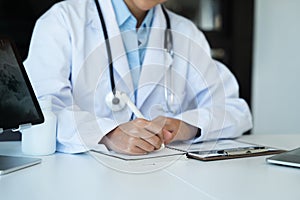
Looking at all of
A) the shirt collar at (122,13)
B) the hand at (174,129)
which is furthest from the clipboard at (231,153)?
the shirt collar at (122,13)

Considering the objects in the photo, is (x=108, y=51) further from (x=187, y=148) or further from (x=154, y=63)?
(x=187, y=148)

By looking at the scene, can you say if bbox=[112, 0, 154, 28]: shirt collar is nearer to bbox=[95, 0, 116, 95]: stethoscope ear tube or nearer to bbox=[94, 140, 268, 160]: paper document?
bbox=[95, 0, 116, 95]: stethoscope ear tube

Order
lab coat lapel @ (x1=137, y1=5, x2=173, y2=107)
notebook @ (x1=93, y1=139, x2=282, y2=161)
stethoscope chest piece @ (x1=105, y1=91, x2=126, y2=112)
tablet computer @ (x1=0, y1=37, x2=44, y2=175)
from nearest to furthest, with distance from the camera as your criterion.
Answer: tablet computer @ (x1=0, y1=37, x2=44, y2=175) → notebook @ (x1=93, y1=139, x2=282, y2=161) → stethoscope chest piece @ (x1=105, y1=91, x2=126, y2=112) → lab coat lapel @ (x1=137, y1=5, x2=173, y2=107)

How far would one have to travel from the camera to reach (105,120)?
3.46ft

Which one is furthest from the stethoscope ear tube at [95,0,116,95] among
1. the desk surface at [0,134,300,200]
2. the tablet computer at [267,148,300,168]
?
the tablet computer at [267,148,300,168]

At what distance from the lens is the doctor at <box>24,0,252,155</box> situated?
1034 mm

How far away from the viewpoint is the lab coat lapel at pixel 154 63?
129cm

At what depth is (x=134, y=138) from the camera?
996 mm

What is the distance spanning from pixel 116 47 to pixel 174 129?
308mm

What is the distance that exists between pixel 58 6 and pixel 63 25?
85 mm

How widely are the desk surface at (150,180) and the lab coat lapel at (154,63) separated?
369 millimetres

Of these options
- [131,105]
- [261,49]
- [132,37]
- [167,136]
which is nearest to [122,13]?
[132,37]

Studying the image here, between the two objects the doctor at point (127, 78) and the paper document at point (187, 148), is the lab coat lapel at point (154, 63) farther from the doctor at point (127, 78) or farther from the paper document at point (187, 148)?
the paper document at point (187, 148)

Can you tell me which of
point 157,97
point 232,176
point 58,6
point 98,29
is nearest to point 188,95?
point 157,97
